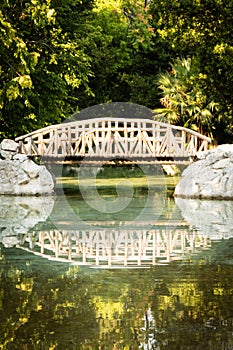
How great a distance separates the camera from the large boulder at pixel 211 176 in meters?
18.1

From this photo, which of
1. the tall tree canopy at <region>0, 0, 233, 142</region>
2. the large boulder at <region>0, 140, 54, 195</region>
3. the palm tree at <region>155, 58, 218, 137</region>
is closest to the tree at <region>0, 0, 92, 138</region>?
the tall tree canopy at <region>0, 0, 233, 142</region>

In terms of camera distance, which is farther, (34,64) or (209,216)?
(34,64)

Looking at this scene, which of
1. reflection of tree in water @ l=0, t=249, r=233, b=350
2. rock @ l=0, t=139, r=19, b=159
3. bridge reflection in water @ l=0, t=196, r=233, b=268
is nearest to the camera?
reflection of tree in water @ l=0, t=249, r=233, b=350

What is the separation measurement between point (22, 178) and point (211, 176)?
15.7ft

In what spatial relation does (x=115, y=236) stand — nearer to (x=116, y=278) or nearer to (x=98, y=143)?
(x=116, y=278)

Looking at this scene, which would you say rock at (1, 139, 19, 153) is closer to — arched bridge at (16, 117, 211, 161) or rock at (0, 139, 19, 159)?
rock at (0, 139, 19, 159)

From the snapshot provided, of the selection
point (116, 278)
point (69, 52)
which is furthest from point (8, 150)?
point (116, 278)

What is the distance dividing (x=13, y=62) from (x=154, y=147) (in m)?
4.48

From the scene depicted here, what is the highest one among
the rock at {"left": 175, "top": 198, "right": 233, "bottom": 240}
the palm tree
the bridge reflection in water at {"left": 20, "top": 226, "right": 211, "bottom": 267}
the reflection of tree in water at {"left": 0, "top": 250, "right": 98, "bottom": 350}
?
the palm tree

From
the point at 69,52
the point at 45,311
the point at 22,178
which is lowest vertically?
the point at 45,311

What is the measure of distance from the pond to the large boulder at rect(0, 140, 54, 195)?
302cm

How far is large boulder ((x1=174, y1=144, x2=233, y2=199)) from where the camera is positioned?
1814 centimetres

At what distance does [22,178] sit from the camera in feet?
63.6

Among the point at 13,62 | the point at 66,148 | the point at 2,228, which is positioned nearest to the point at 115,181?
the point at 66,148
